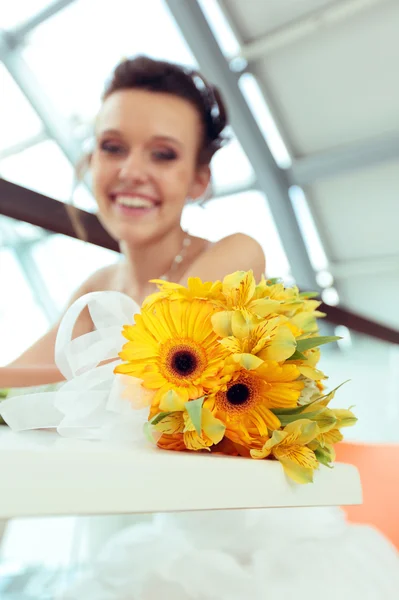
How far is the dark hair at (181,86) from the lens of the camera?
91 centimetres

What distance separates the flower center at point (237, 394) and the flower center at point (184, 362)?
3 cm

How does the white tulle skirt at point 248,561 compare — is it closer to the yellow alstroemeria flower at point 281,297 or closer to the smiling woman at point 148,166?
the yellow alstroemeria flower at point 281,297

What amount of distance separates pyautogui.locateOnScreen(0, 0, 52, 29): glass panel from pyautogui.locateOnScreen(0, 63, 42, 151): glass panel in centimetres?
34

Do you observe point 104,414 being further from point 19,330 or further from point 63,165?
point 63,165

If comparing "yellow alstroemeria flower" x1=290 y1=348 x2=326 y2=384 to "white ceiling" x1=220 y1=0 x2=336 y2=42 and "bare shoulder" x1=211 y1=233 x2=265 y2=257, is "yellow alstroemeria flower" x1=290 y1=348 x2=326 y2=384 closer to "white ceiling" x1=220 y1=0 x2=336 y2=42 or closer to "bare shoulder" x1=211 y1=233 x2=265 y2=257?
"bare shoulder" x1=211 y1=233 x2=265 y2=257

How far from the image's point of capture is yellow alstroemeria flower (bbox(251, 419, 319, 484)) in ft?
1.05

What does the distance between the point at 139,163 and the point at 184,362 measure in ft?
1.99

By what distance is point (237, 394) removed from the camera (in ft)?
1.13

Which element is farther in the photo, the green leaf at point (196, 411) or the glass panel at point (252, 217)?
the glass panel at point (252, 217)

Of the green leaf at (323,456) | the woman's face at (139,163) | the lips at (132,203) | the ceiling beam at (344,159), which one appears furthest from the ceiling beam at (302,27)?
the green leaf at (323,456)

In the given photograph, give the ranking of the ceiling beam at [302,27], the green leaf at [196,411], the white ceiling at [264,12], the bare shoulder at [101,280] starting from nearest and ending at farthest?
the green leaf at [196,411], the bare shoulder at [101,280], the ceiling beam at [302,27], the white ceiling at [264,12]

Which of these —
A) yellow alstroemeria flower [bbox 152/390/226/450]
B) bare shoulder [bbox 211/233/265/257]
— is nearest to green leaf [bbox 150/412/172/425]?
yellow alstroemeria flower [bbox 152/390/226/450]

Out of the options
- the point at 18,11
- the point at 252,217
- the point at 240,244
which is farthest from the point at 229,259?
the point at 252,217

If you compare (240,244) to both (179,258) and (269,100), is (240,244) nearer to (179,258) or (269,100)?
(179,258)
